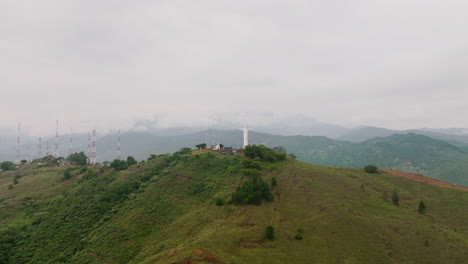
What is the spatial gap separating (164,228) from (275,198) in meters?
29.2

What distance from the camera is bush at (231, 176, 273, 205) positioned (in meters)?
63.3

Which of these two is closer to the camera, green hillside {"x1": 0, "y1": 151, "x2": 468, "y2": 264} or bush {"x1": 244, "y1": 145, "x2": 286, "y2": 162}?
green hillside {"x1": 0, "y1": 151, "x2": 468, "y2": 264}

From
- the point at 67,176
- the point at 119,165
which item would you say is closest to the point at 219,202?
the point at 119,165

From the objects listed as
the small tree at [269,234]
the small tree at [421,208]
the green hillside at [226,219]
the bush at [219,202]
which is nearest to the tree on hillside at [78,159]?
the green hillside at [226,219]

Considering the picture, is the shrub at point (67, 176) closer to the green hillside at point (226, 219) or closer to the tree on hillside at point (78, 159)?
the green hillside at point (226, 219)

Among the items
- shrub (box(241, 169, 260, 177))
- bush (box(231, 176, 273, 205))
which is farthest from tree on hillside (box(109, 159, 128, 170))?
bush (box(231, 176, 273, 205))

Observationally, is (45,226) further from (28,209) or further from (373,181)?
(373,181)

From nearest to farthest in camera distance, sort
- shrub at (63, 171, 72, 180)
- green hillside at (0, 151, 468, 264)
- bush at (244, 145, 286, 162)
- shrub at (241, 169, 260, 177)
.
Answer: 1. green hillside at (0, 151, 468, 264)
2. shrub at (241, 169, 260, 177)
3. bush at (244, 145, 286, 162)
4. shrub at (63, 171, 72, 180)

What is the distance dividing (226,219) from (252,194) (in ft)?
37.3

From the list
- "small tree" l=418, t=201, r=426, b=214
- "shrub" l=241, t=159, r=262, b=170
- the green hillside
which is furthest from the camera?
"shrub" l=241, t=159, r=262, b=170

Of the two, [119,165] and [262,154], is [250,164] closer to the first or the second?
[262,154]

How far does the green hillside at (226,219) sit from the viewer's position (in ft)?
143

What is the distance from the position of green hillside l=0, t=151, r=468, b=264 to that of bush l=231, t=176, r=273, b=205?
2.13 metres

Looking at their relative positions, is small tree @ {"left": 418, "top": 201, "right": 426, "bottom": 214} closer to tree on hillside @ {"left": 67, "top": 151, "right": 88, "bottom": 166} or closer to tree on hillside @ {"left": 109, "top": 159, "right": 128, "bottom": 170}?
tree on hillside @ {"left": 109, "top": 159, "right": 128, "bottom": 170}
